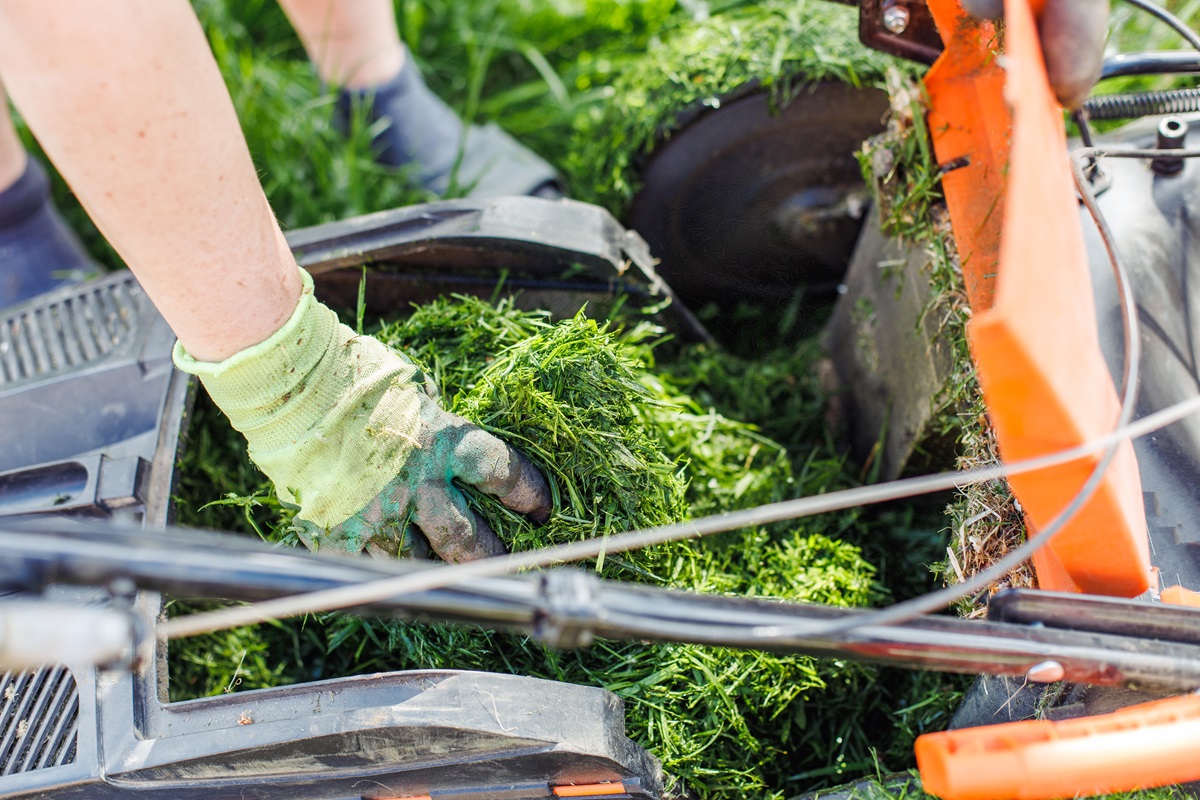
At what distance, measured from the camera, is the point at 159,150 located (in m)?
0.91

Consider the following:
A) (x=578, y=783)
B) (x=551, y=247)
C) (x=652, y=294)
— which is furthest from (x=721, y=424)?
(x=578, y=783)

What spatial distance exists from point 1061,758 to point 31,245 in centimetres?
234

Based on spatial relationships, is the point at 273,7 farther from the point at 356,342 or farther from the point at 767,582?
the point at 767,582

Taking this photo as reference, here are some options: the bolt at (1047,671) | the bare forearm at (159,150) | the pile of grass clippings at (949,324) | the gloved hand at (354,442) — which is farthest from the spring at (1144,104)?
the bare forearm at (159,150)

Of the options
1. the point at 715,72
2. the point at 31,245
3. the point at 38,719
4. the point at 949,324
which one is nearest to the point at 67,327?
the point at 31,245

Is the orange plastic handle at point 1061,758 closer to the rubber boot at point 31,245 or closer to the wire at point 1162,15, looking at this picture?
the wire at point 1162,15

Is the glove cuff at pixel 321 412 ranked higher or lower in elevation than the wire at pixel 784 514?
lower

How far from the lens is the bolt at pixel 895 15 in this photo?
1494 mm

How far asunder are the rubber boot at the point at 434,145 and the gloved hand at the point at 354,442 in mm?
1087

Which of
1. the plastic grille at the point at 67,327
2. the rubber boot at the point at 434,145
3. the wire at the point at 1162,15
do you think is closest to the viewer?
the wire at the point at 1162,15

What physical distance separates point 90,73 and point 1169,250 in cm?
156

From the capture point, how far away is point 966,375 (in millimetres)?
1380

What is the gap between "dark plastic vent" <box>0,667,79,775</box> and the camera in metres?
1.24

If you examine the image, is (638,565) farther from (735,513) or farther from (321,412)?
(321,412)
